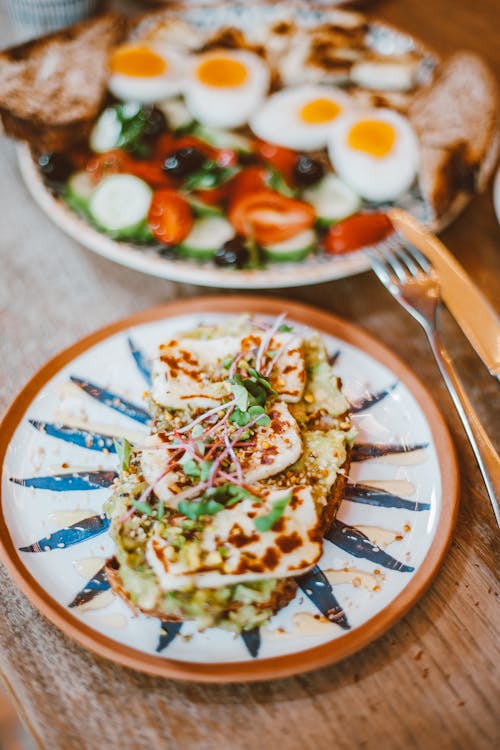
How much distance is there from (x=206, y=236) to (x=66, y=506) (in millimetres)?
1068

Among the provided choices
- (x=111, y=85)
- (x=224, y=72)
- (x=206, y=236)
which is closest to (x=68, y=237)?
(x=206, y=236)

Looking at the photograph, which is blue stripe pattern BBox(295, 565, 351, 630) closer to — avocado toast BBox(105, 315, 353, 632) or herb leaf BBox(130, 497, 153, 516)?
avocado toast BBox(105, 315, 353, 632)

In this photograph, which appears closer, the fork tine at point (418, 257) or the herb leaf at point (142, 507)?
the herb leaf at point (142, 507)

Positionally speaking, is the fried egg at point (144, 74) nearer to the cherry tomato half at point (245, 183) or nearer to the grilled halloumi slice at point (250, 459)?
the cherry tomato half at point (245, 183)

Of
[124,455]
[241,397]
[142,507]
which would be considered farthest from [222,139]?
[142,507]

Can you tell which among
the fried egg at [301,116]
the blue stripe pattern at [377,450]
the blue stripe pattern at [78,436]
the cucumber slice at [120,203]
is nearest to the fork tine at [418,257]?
the blue stripe pattern at [377,450]

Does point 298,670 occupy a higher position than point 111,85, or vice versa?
point 111,85

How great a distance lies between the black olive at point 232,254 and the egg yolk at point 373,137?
0.68 metres

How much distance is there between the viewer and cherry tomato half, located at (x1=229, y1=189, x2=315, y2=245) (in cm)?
224

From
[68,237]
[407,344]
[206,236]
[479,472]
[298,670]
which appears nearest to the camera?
[298,670]

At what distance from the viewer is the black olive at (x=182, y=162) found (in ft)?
7.75

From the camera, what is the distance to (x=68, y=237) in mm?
2416

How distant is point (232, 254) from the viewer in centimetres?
213

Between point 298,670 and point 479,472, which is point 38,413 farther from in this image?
point 479,472
